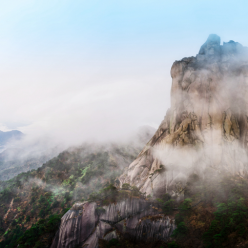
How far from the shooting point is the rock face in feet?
97.2

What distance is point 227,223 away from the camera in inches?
950

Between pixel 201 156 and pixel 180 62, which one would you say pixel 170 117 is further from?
pixel 180 62

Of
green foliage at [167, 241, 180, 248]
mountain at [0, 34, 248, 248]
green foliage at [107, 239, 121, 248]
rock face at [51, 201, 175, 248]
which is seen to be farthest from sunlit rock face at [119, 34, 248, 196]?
green foliage at [107, 239, 121, 248]

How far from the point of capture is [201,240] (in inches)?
958

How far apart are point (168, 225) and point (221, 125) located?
28.7m

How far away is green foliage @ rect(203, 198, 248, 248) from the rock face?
686cm

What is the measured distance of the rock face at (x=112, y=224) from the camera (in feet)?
97.2

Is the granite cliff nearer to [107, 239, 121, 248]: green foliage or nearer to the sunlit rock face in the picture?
the sunlit rock face

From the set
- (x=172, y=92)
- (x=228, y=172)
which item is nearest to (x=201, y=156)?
(x=228, y=172)

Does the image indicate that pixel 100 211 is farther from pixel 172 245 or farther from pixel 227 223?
pixel 227 223

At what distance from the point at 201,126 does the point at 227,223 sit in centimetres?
2560

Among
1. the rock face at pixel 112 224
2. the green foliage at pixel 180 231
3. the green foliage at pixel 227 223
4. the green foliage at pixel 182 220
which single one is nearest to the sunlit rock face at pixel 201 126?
the green foliage at pixel 182 220

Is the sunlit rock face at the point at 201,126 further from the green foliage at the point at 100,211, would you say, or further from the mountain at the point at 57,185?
the mountain at the point at 57,185

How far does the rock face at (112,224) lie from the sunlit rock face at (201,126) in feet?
29.7
